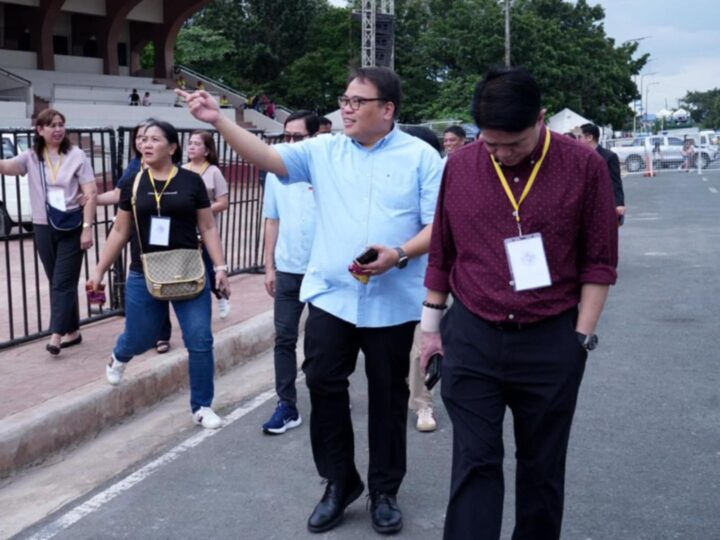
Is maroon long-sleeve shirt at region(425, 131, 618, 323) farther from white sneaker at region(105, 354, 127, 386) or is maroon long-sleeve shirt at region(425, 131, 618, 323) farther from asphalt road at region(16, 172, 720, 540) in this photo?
white sneaker at region(105, 354, 127, 386)

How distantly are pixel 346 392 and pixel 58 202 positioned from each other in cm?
359

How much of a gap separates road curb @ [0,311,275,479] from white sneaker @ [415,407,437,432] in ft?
6.00

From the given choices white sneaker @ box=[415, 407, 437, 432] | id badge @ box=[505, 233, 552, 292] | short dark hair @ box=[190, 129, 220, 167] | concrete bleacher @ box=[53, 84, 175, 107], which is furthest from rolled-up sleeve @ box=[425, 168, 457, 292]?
concrete bleacher @ box=[53, 84, 175, 107]

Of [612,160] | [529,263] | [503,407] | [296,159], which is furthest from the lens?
[612,160]

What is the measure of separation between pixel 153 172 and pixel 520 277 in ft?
10.1

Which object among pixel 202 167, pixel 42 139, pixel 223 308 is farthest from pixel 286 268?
pixel 223 308

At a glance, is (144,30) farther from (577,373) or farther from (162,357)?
(577,373)

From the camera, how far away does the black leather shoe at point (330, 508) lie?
4355 millimetres

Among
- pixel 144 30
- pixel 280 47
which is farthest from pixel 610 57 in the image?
pixel 144 30

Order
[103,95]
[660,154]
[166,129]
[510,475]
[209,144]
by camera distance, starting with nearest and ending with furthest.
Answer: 1. [510,475]
2. [166,129]
3. [209,144]
4. [103,95]
5. [660,154]

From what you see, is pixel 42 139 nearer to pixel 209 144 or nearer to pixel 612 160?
pixel 209 144

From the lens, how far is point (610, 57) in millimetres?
61094

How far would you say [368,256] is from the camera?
3941mm

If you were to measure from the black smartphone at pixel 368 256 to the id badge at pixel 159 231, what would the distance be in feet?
6.93
